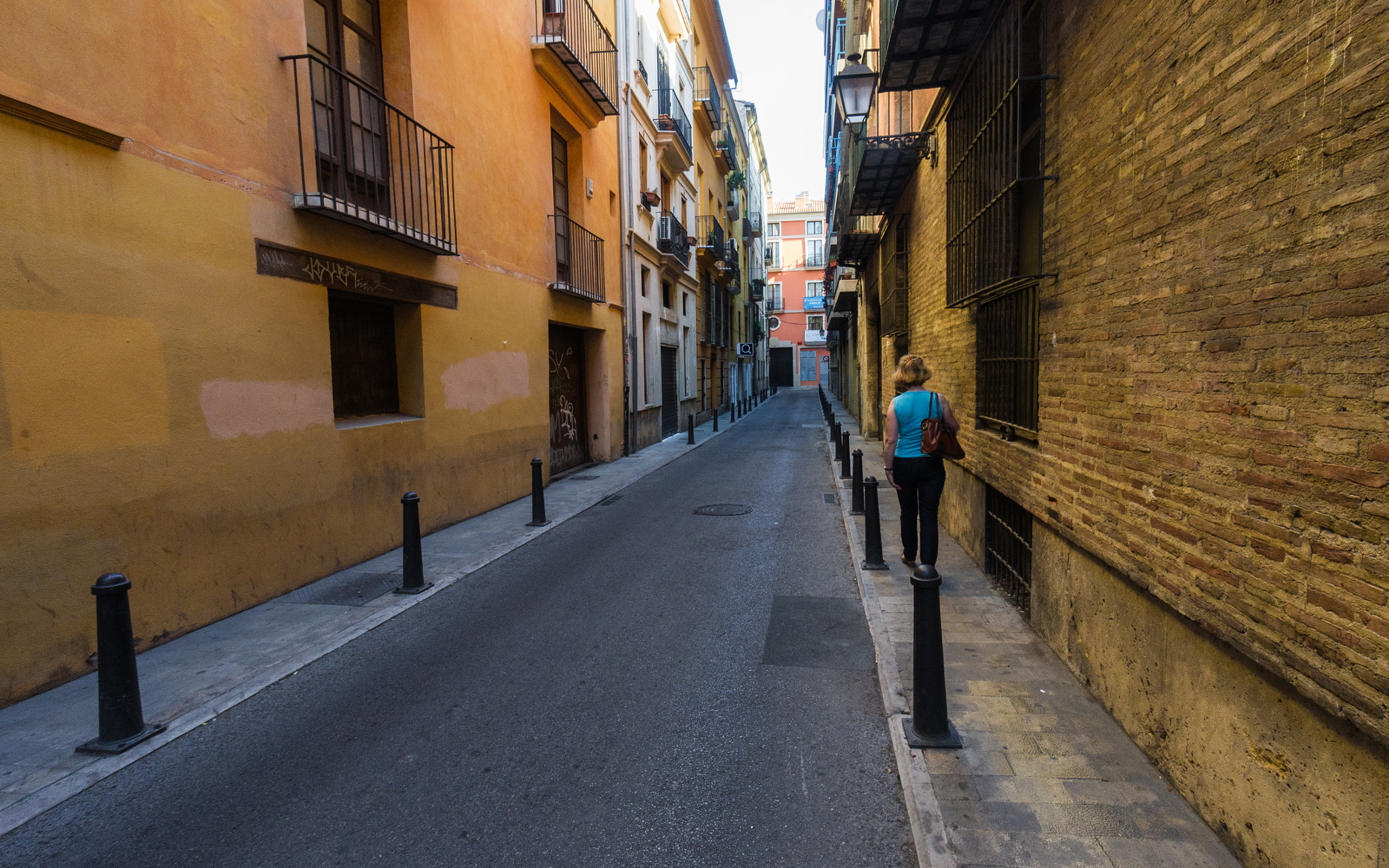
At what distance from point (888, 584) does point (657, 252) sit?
15290 millimetres

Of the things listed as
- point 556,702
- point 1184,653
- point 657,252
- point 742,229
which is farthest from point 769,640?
point 742,229

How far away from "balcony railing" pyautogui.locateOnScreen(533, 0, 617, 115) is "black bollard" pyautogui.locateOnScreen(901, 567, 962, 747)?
11.4m

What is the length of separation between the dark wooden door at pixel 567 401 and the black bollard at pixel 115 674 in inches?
358

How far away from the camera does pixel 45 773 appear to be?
3369 mm

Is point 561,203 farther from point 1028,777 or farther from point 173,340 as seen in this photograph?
point 1028,777

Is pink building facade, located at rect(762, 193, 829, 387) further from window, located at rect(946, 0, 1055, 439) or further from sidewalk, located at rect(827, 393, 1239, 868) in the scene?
sidewalk, located at rect(827, 393, 1239, 868)

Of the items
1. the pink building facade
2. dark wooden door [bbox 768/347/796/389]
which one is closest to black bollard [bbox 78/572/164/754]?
the pink building facade

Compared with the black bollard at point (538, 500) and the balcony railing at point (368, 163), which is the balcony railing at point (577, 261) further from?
the black bollard at point (538, 500)

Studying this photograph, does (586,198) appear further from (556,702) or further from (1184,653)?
(1184,653)

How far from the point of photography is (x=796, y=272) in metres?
61.0

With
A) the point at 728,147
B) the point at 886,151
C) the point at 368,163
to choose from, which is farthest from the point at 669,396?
the point at 728,147

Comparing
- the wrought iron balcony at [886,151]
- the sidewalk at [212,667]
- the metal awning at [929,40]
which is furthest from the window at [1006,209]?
the sidewalk at [212,667]

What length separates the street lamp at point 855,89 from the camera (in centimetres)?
863

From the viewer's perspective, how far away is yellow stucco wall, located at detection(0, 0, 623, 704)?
4.18 meters
